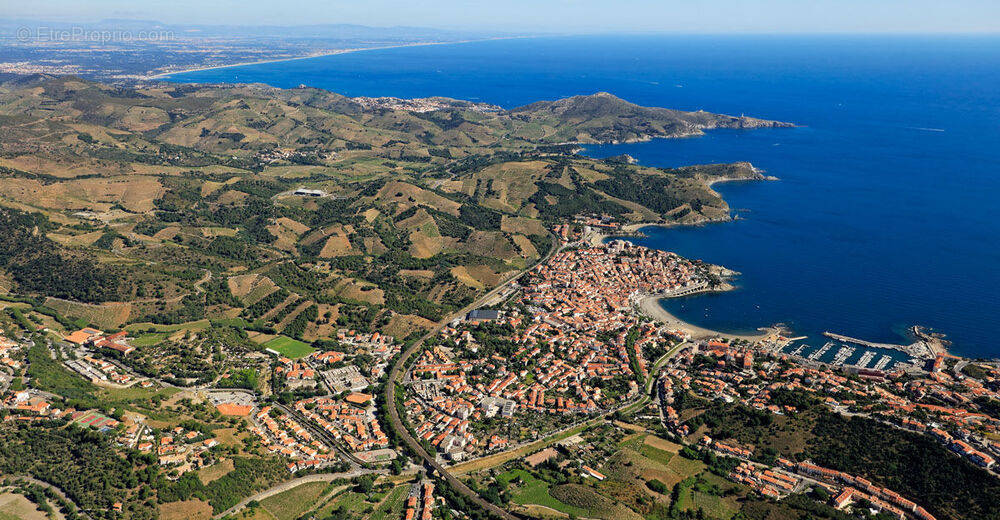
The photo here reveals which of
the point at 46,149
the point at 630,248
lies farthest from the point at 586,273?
the point at 46,149

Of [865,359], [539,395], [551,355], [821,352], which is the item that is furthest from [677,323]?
[539,395]

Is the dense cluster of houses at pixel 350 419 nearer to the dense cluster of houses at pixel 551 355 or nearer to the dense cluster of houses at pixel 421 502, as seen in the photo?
the dense cluster of houses at pixel 551 355

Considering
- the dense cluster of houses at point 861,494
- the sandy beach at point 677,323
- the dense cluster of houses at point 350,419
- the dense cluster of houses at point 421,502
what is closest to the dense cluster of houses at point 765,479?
the dense cluster of houses at point 861,494

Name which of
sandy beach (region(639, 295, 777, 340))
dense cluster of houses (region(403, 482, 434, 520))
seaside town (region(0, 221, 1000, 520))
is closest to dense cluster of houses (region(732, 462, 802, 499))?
seaside town (region(0, 221, 1000, 520))

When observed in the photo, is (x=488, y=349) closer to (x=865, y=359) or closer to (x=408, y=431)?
(x=408, y=431)

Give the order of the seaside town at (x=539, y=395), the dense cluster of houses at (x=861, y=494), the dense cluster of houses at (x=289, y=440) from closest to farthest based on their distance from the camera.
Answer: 1. the dense cluster of houses at (x=861, y=494)
2. the seaside town at (x=539, y=395)
3. the dense cluster of houses at (x=289, y=440)

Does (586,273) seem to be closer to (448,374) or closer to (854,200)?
(448,374)
